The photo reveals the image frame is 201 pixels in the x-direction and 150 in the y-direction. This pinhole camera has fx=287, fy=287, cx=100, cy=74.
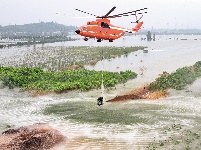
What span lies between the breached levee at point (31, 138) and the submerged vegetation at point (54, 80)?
44.8ft

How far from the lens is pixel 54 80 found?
42.2 metres

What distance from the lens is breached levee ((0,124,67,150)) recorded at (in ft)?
65.2

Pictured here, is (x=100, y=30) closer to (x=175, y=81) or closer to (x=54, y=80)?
(x=175, y=81)

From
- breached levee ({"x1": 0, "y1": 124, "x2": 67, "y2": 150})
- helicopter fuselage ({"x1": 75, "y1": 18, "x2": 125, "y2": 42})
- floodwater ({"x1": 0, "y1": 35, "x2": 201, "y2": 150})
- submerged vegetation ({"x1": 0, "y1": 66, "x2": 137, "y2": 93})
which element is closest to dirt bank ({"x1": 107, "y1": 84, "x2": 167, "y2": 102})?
floodwater ({"x1": 0, "y1": 35, "x2": 201, "y2": 150})

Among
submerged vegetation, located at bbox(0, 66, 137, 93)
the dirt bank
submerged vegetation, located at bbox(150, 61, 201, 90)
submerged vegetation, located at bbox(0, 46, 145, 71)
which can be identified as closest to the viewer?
the dirt bank

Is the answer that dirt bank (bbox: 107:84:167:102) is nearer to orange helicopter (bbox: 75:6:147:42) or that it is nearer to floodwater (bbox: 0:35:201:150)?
floodwater (bbox: 0:35:201:150)

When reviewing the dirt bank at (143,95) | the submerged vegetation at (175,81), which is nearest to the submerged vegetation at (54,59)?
the submerged vegetation at (175,81)

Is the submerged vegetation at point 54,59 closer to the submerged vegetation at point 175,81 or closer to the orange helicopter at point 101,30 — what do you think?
the submerged vegetation at point 175,81

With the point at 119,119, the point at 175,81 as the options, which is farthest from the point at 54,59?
the point at 119,119

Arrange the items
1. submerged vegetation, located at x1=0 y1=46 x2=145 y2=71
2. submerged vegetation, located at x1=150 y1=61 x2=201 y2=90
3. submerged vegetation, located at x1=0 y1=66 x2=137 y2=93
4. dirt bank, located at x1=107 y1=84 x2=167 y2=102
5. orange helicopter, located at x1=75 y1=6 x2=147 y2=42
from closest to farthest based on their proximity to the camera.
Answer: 1. orange helicopter, located at x1=75 y1=6 x2=147 y2=42
2. dirt bank, located at x1=107 y1=84 x2=167 y2=102
3. submerged vegetation, located at x1=150 y1=61 x2=201 y2=90
4. submerged vegetation, located at x1=0 y1=66 x2=137 y2=93
5. submerged vegetation, located at x1=0 y1=46 x2=145 y2=71

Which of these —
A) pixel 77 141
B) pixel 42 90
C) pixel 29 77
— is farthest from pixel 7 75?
pixel 77 141

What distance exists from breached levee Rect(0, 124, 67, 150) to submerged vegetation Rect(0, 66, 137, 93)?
537 inches

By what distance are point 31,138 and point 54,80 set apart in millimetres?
21599

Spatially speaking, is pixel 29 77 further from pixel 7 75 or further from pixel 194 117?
pixel 194 117
